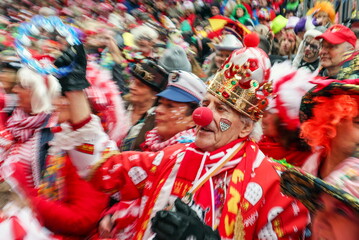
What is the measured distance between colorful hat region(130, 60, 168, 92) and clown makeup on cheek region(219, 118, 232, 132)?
1255 mm

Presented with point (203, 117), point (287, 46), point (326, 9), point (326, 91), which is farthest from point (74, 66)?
point (326, 9)

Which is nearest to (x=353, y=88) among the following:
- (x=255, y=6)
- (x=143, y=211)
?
(x=143, y=211)

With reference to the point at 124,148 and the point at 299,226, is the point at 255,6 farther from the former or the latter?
the point at 299,226

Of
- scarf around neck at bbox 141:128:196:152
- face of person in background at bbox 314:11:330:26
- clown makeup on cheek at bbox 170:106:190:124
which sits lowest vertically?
scarf around neck at bbox 141:128:196:152

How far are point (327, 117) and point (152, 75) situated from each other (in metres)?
1.62

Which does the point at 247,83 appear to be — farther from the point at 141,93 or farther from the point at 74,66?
the point at 141,93

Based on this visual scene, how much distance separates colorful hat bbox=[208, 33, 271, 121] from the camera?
6.88 feet

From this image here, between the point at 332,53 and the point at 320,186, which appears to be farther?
the point at 332,53

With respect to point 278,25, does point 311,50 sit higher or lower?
higher

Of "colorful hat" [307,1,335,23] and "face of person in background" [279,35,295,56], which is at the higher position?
"colorful hat" [307,1,335,23]

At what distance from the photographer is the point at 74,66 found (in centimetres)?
200

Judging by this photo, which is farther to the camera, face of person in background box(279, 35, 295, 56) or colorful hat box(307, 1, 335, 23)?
colorful hat box(307, 1, 335, 23)

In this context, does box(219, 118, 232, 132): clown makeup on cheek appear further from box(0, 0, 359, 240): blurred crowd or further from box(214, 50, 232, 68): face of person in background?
box(214, 50, 232, 68): face of person in background

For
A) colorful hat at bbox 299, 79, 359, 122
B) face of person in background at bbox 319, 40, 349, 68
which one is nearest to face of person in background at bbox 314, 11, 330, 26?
face of person in background at bbox 319, 40, 349, 68
